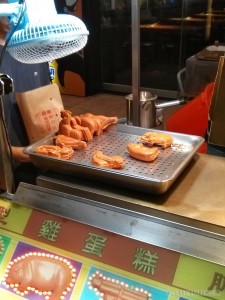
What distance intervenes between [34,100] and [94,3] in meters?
3.56

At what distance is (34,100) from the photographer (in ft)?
5.53

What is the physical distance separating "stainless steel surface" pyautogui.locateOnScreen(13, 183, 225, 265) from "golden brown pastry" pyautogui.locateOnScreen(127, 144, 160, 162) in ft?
0.57

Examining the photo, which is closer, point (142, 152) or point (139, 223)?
point (139, 223)

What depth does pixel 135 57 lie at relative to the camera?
126 cm

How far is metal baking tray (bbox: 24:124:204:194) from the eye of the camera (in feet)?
2.96

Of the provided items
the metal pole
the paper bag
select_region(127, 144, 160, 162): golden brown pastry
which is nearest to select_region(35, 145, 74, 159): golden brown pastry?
select_region(127, 144, 160, 162): golden brown pastry

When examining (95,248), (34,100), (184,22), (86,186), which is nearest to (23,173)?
(34,100)

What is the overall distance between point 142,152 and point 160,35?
421 centimetres

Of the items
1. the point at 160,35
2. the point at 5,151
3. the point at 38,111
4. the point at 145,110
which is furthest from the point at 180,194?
the point at 160,35

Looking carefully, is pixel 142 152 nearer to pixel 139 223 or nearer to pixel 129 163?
pixel 129 163

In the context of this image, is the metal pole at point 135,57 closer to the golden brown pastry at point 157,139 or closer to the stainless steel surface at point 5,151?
the golden brown pastry at point 157,139

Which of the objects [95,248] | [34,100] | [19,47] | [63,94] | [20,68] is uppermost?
[19,47]

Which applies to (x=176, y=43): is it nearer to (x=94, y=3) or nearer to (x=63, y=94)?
(x=94, y=3)

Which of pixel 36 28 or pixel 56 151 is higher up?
pixel 36 28
